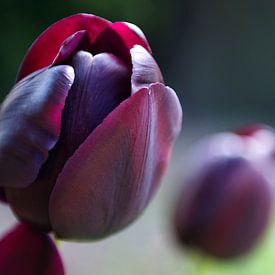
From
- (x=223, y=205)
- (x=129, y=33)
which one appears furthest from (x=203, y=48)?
(x=129, y=33)

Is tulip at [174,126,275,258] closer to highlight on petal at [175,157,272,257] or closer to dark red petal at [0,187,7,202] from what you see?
highlight on petal at [175,157,272,257]

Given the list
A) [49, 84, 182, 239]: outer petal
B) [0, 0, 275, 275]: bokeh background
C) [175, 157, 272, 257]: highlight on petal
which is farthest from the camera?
[0, 0, 275, 275]: bokeh background

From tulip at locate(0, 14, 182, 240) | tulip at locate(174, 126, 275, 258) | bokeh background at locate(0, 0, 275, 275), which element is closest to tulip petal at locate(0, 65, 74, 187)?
tulip at locate(0, 14, 182, 240)

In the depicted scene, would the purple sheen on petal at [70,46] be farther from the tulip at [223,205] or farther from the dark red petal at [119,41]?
the tulip at [223,205]

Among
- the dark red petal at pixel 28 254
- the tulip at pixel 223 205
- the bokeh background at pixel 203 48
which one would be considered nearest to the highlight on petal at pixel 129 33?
the dark red petal at pixel 28 254

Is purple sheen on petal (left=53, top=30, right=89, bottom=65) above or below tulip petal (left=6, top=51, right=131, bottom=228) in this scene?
above

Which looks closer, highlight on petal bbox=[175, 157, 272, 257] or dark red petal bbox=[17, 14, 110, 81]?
dark red petal bbox=[17, 14, 110, 81]

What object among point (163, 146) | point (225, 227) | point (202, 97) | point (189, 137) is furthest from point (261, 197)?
point (202, 97)
